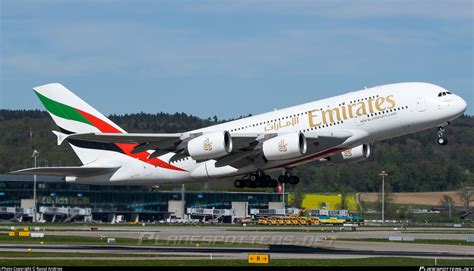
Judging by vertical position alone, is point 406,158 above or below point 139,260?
above

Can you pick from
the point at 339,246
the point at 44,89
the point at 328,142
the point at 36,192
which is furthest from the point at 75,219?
the point at 328,142

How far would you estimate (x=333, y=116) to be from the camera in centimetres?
5953

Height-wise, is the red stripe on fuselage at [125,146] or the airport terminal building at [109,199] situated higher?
the red stripe on fuselage at [125,146]

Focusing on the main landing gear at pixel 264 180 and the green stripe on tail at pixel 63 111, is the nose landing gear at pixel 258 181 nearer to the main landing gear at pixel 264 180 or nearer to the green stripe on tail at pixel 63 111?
the main landing gear at pixel 264 180

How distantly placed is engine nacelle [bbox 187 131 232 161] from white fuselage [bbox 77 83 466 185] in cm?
245

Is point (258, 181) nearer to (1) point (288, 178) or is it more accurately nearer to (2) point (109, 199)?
(1) point (288, 178)

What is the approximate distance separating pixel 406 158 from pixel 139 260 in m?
105

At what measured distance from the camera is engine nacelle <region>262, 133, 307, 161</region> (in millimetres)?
59031

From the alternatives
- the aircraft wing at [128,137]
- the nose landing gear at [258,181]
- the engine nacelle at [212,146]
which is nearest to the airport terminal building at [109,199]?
the nose landing gear at [258,181]

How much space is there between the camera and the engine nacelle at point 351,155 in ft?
218

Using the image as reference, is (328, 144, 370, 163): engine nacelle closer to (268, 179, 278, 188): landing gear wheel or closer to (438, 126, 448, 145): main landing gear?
(268, 179, 278, 188): landing gear wheel

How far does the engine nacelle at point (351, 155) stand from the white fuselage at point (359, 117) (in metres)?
3.39

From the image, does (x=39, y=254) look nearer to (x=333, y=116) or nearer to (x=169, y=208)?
(x=333, y=116)

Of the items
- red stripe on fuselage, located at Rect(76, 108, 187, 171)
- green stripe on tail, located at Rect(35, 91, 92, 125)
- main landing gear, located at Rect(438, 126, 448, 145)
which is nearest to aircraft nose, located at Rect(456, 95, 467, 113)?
main landing gear, located at Rect(438, 126, 448, 145)
